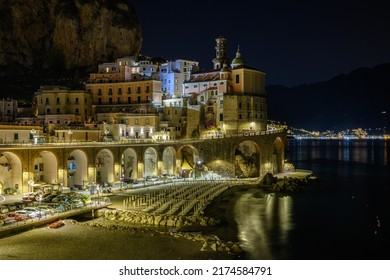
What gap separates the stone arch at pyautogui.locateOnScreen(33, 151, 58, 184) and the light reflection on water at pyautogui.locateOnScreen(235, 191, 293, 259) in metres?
22.9

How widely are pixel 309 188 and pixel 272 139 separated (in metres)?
13.5

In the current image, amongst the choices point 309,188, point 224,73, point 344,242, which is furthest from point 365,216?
point 224,73

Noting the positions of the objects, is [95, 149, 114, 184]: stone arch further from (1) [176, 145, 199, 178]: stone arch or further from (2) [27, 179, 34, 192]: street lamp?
(1) [176, 145, 199, 178]: stone arch

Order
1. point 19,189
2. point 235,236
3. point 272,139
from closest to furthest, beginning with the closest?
point 235,236 → point 19,189 → point 272,139

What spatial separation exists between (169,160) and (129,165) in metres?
8.55

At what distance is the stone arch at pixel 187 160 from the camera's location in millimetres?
73012

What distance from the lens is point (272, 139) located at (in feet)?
263

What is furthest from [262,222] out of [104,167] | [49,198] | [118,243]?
[104,167]

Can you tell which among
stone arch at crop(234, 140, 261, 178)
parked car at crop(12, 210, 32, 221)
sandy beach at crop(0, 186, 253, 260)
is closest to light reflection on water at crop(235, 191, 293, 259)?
sandy beach at crop(0, 186, 253, 260)

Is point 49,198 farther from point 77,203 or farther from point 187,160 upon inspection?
point 187,160

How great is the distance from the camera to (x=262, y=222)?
46000 mm

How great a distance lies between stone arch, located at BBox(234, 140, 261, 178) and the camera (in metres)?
77.1

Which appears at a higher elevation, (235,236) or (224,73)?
(224,73)
